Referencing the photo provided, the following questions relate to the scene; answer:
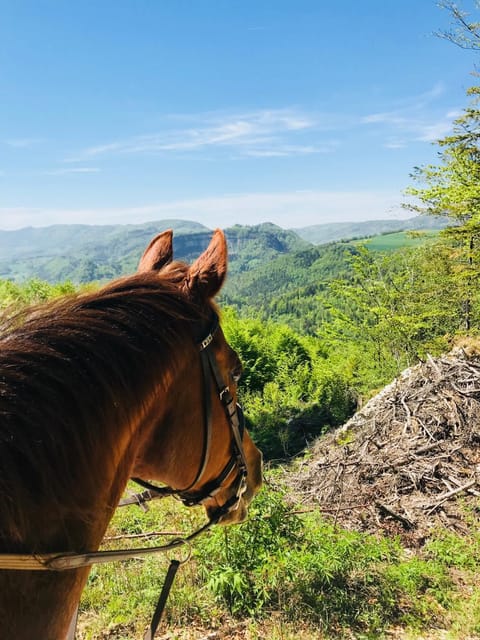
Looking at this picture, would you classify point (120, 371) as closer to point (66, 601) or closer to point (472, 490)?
point (66, 601)

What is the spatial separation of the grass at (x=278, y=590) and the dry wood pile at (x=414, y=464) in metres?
1.81

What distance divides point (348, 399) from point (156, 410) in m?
24.5

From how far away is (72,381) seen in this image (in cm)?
111

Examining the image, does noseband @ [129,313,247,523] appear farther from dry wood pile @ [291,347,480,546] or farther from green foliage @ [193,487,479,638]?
dry wood pile @ [291,347,480,546]

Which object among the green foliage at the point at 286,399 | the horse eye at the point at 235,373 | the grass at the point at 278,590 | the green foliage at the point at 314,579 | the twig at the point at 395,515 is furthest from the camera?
the green foliage at the point at 286,399

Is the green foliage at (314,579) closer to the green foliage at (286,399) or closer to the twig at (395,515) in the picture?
the twig at (395,515)

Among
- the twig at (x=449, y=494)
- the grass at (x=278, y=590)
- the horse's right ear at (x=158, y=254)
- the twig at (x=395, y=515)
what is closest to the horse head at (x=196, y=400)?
the horse's right ear at (x=158, y=254)

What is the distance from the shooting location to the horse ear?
1565mm

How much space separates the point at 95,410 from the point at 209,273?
0.66 meters

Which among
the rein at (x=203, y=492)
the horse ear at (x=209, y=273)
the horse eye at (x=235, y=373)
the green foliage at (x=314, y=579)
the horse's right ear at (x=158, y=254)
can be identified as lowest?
the green foliage at (x=314, y=579)

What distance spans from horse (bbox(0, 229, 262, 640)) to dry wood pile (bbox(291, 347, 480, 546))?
260 inches

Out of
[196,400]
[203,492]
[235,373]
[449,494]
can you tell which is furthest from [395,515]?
[196,400]

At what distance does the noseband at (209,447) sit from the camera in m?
1.55

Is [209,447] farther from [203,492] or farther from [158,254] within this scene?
[158,254]
